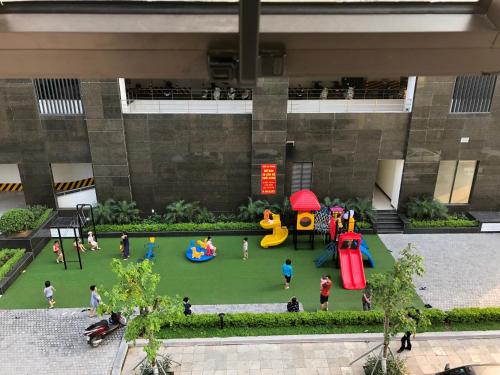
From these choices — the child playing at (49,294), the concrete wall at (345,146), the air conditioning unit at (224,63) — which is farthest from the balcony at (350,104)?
the air conditioning unit at (224,63)

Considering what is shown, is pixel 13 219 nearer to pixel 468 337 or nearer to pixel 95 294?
pixel 95 294

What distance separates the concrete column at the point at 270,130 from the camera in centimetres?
1669

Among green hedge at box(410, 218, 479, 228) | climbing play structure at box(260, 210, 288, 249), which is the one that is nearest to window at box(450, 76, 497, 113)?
green hedge at box(410, 218, 479, 228)

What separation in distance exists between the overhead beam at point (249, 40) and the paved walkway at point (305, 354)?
373 inches

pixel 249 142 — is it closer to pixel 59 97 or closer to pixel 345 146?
pixel 345 146

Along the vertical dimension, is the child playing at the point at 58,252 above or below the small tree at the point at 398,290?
below

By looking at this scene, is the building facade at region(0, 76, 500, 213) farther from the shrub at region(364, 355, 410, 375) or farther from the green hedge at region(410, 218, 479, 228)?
the shrub at region(364, 355, 410, 375)

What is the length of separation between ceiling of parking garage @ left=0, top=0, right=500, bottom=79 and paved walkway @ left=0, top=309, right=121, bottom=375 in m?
10.1

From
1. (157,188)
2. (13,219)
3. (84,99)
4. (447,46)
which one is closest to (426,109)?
(157,188)

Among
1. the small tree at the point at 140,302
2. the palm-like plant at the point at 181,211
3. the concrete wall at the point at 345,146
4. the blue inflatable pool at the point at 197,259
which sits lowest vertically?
the blue inflatable pool at the point at 197,259

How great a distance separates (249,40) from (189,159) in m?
15.8

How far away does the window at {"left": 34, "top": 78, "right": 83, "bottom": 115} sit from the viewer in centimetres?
1675

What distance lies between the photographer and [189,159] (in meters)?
17.8

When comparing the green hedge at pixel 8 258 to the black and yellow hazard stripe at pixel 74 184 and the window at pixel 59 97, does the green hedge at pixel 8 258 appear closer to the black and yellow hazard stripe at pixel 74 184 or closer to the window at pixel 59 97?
the black and yellow hazard stripe at pixel 74 184
